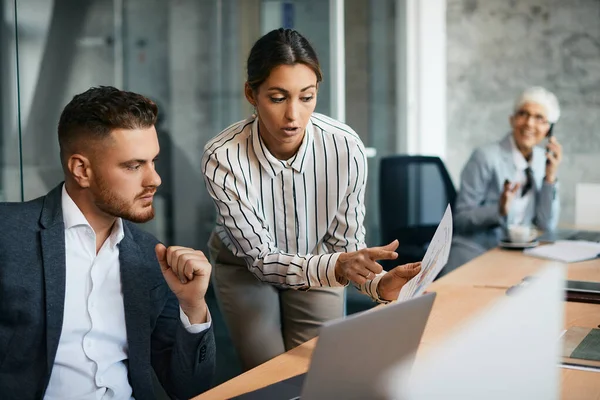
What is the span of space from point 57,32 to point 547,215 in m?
2.42

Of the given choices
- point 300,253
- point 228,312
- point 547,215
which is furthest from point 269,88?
point 547,215

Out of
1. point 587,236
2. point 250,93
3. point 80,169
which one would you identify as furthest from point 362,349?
point 587,236

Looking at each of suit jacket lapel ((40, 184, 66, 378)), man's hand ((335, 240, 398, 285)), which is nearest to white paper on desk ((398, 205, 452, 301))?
man's hand ((335, 240, 398, 285))

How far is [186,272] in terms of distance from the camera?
61.6 inches

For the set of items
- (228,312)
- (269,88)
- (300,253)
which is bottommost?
(228,312)

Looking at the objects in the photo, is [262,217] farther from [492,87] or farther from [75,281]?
[492,87]

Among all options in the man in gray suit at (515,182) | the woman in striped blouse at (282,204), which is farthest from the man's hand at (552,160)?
the woman in striped blouse at (282,204)

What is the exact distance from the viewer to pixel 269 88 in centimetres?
202

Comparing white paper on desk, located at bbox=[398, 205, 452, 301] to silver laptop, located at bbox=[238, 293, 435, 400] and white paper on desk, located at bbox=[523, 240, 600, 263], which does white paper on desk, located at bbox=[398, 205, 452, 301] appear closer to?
silver laptop, located at bbox=[238, 293, 435, 400]

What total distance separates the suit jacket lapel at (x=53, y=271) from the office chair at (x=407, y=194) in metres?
2.53

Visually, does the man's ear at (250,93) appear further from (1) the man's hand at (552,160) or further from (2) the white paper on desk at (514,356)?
(1) the man's hand at (552,160)

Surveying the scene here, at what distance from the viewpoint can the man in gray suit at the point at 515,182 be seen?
3846 millimetres

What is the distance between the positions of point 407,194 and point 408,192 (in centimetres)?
1

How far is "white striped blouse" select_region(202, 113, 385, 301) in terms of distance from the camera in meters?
2.09
